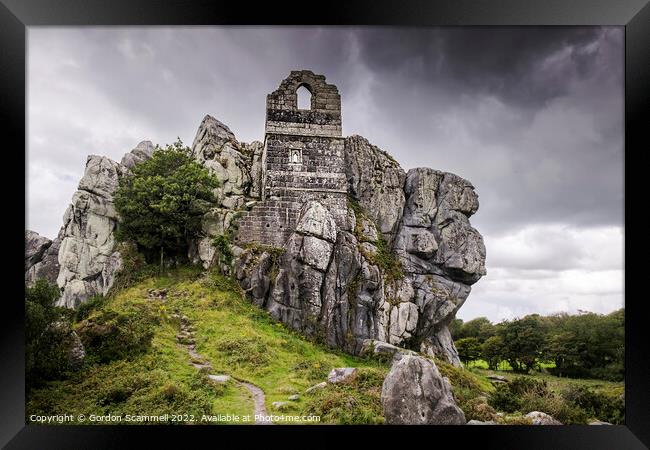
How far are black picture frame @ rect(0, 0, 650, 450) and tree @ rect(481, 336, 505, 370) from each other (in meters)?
6.83

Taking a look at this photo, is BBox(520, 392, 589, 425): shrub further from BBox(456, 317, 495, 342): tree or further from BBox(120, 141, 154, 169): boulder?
BBox(120, 141, 154, 169): boulder

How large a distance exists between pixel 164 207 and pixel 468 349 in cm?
1428

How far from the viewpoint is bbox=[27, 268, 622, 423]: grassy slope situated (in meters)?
11.0

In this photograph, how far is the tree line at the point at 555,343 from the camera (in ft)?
44.5

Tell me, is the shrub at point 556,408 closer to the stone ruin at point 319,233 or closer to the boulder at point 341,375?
the boulder at point 341,375

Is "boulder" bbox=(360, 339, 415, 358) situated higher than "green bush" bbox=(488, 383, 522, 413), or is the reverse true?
"boulder" bbox=(360, 339, 415, 358)

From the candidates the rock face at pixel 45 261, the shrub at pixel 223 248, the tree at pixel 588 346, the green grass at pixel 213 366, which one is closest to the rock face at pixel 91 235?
the rock face at pixel 45 261

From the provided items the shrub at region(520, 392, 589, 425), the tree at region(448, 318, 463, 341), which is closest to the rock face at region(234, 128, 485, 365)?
the tree at region(448, 318, 463, 341)

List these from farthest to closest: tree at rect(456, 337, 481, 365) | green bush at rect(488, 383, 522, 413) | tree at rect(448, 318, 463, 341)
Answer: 1. tree at rect(448, 318, 463, 341)
2. tree at rect(456, 337, 481, 365)
3. green bush at rect(488, 383, 522, 413)

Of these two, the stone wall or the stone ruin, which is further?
the stone wall

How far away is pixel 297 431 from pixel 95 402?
17.0 feet
